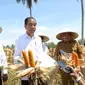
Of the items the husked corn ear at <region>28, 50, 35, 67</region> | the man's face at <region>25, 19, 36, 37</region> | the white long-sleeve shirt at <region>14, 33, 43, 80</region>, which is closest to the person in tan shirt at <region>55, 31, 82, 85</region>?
the white long-sleeve shirt at <region>14, 33, 43, 80</region>

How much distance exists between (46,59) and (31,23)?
743 millimetres

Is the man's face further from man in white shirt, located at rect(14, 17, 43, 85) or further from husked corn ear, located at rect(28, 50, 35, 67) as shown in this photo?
husked corn ear, located at rect(28, 50, 35, 67)

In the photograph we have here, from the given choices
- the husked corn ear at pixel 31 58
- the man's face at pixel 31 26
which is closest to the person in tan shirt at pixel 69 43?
the man's face at pixel 31 26

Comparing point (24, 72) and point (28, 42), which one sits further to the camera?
point (28, 42)

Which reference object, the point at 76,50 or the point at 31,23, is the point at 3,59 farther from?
the point at 76,50

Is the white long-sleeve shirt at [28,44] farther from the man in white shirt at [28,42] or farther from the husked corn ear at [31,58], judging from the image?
the husked corn ear at [31,58]

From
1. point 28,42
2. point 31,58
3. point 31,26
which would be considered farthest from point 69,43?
point 31,58

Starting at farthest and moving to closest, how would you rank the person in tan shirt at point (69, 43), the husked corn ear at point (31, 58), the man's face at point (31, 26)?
the person in tan shirt at point (69, 43), the man's face at point (31, 26), the husked corn ear at point (31, 58)

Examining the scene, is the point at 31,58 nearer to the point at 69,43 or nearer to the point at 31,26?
the point at 31,26

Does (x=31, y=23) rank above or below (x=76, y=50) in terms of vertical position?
above

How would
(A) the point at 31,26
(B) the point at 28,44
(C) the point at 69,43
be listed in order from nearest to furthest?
(A) the point at 31,26
(B) the point at 28,44
(C) the point at 69,43

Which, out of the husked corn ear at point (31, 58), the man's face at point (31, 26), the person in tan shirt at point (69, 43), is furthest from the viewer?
the person in tan shirt at point (69, 43)

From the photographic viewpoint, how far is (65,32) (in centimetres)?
596

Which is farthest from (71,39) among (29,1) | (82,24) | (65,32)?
(29,1)
